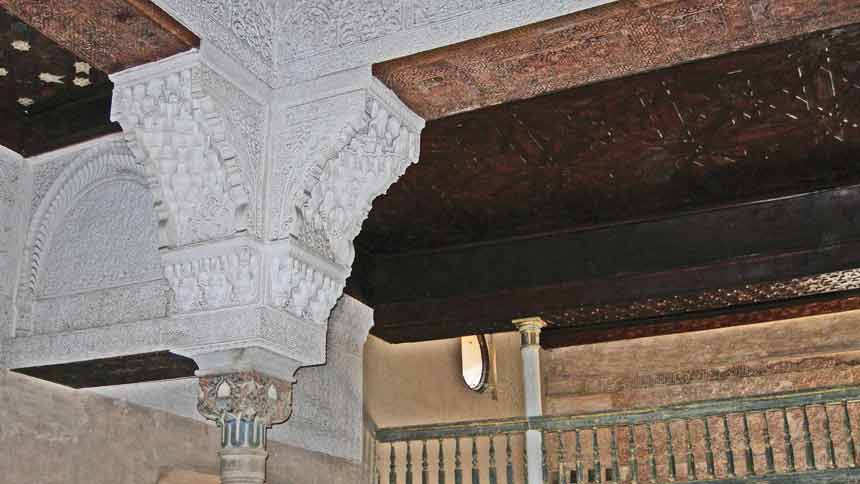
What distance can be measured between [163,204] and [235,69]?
589 millimetres

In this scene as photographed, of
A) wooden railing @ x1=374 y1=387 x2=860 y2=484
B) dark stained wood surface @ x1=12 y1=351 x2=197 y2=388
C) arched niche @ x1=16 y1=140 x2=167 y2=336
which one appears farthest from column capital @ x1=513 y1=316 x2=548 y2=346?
arched niche @ x1=16 y1=140 x2=167 y2=336

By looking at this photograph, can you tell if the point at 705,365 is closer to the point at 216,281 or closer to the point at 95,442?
the point at 95,442

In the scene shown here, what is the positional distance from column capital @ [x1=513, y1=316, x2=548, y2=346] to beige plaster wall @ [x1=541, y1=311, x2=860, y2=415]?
2.97 m

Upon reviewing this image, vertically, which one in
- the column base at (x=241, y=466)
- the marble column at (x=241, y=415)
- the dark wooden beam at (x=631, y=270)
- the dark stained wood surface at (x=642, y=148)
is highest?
the dark stained wood surface at (x=642, y=148)

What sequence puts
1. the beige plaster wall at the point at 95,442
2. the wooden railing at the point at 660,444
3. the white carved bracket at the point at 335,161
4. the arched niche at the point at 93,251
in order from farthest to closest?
1. the wooden railing at the point at 660,444
2. the beige plaster wall at the point at 95,442
3. the arched niche at the point at 93,251
4. the white carved bracket at the point at 335,161

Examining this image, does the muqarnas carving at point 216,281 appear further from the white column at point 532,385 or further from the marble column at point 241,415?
the white column at point 532,385

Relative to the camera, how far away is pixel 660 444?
904 cm

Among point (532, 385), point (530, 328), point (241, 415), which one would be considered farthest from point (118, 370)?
point (532, 385)

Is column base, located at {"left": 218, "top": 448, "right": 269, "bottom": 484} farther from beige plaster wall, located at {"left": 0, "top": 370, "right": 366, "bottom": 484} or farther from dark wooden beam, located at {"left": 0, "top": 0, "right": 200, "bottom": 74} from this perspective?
dark wooden beam, located at {"left": 0, "top": 0, "right": 200, "bottom": 74}

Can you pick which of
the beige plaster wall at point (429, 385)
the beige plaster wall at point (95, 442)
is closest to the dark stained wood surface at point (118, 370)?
the beige plaster wall at point (95, 442)

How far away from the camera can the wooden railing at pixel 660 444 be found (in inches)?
229

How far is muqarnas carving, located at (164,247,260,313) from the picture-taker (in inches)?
137

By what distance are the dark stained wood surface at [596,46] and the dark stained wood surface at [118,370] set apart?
1.48m

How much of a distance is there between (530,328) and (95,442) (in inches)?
124
